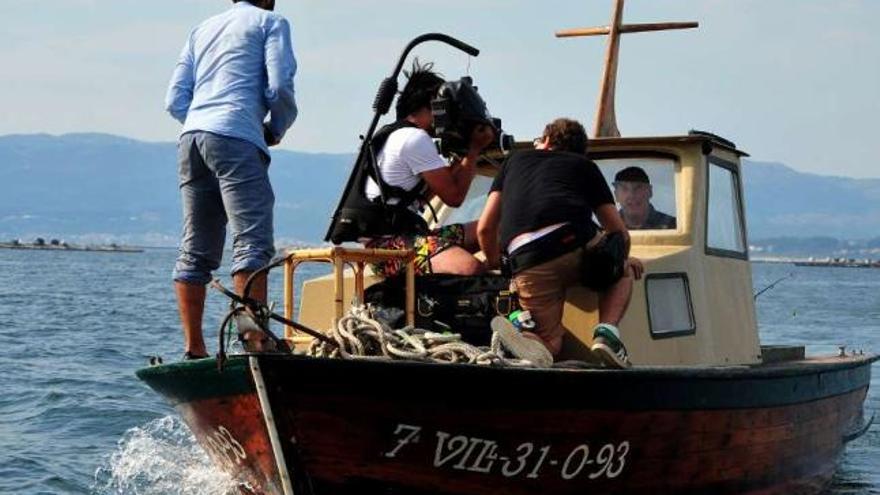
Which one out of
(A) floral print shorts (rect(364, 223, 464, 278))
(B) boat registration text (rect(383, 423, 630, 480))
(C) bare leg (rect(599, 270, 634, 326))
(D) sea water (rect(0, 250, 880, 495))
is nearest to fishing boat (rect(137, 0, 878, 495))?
(B) boat registration text (rect(383, 423, 630, 480))

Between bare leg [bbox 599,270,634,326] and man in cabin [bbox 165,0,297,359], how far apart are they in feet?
5.59

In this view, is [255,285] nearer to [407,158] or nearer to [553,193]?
[407,158]

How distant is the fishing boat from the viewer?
7238 millimetres

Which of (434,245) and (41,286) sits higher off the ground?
(434,245)

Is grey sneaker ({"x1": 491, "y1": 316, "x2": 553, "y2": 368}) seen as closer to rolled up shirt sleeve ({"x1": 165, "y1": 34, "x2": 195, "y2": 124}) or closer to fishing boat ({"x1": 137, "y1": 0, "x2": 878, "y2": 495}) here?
fishing boat ({"x1": 137, "y1": 0, "x2": 878, "y2": 495})

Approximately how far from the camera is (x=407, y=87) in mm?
8352

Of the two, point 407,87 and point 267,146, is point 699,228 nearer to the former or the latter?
point 407,87

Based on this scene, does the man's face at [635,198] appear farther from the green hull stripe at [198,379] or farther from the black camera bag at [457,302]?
the green hull stripe at [198,379]

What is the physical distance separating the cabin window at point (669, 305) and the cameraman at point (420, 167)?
969mm

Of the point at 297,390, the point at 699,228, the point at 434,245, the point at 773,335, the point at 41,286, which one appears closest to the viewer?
the point at 297,390

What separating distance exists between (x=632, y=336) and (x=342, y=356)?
2.06 metres

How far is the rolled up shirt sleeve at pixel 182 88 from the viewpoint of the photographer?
321 inches

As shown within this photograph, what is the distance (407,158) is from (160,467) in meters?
3.87

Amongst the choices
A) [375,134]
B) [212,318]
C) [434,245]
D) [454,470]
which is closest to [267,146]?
→ [375,134]
